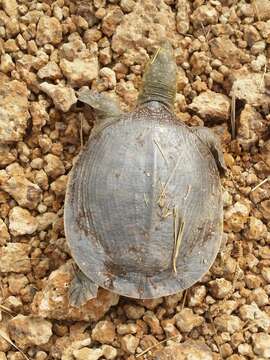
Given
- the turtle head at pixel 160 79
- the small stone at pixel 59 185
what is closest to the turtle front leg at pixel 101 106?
the turtle head at pixel 160 79

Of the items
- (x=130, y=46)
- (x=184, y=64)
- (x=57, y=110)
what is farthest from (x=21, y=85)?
(x=184, y=64)

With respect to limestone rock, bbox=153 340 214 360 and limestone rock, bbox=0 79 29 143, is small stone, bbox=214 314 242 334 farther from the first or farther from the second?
limestone rock, bbox=0 79 29 143

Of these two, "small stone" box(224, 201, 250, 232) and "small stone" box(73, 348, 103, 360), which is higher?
"small stone" box(224, 201, 250, 232)

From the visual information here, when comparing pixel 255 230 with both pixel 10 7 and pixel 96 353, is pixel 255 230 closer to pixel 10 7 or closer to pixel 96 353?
pixel 96 353

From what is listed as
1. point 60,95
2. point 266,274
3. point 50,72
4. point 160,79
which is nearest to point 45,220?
point 60,95

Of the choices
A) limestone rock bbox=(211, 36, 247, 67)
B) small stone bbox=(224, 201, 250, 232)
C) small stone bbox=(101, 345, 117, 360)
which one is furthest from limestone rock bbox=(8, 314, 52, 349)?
limestone rock bbox=(211, 36, 247, 67)
